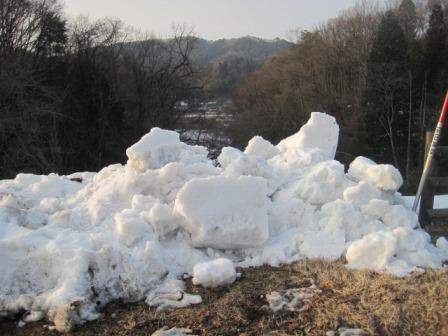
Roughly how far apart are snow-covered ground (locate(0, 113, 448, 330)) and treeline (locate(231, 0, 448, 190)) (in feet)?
64.5

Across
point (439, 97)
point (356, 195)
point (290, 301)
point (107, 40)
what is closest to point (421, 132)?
point (439, 97)

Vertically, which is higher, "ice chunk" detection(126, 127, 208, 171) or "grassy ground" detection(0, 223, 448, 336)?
"ice chunk" detection(126, 127, 208, 171)

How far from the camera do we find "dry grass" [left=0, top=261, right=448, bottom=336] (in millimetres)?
3301

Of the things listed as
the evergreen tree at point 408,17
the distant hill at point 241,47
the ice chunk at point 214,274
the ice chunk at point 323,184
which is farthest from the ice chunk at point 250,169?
the distant hill at point 241,47

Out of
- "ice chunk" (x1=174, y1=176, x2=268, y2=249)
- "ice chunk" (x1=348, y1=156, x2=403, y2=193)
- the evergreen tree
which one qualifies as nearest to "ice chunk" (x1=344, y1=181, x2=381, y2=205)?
"ice chunk" (x1=348, y1=156, x2=403, y2=193)

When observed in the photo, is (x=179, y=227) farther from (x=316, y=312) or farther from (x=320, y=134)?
(x=320, y=134)

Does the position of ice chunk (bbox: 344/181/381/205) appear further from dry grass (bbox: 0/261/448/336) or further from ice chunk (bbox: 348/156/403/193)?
dry grass (bbox: 0/261/448/336)

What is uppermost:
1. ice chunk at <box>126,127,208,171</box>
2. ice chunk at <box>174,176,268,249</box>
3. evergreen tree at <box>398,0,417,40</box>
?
evergreen tree at <box>398,0,417,40</box>

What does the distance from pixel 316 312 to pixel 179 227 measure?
184 centimetres

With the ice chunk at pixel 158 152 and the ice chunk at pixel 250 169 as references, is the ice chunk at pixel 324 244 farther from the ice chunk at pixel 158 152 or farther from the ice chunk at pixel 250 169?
the ice chunk at pixel 158 152

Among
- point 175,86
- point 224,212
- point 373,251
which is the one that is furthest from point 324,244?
point 175,86

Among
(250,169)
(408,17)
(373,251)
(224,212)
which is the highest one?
(408,17)

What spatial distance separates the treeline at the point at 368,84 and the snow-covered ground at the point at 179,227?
19.6m

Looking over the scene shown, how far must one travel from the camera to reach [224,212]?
→ 495 centimetres
